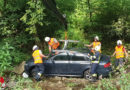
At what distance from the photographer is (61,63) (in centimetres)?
873

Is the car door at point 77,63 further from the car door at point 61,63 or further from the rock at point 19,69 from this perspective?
the rock at point 19,69

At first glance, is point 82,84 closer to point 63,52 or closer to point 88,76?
point 88,76

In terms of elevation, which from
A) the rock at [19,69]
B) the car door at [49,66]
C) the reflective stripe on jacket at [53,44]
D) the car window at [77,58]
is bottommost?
the rock at [19,69]

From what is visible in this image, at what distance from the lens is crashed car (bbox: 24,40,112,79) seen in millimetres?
8367

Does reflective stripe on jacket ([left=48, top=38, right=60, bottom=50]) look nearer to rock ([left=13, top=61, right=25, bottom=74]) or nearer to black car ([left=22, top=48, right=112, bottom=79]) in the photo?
black car ([left=22, top=48, right=112, bottom=79])

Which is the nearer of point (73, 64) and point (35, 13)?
point (73, 64)

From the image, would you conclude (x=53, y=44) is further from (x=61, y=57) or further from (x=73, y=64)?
(x=73, y=64)

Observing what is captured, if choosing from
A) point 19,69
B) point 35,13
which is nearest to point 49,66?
point 19,69

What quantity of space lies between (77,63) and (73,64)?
0.63 feet

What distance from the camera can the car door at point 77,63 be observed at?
28.0 feet

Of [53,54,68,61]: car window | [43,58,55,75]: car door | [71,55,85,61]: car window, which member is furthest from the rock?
[71,55,85,61]: car window

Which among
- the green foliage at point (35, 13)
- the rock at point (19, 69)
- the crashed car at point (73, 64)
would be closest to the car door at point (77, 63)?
the crashed car at point (73, 64)

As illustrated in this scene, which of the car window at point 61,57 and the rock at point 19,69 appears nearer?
the car window at point 61,57

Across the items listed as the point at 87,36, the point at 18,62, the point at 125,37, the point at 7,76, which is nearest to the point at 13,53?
the point at 18,62
